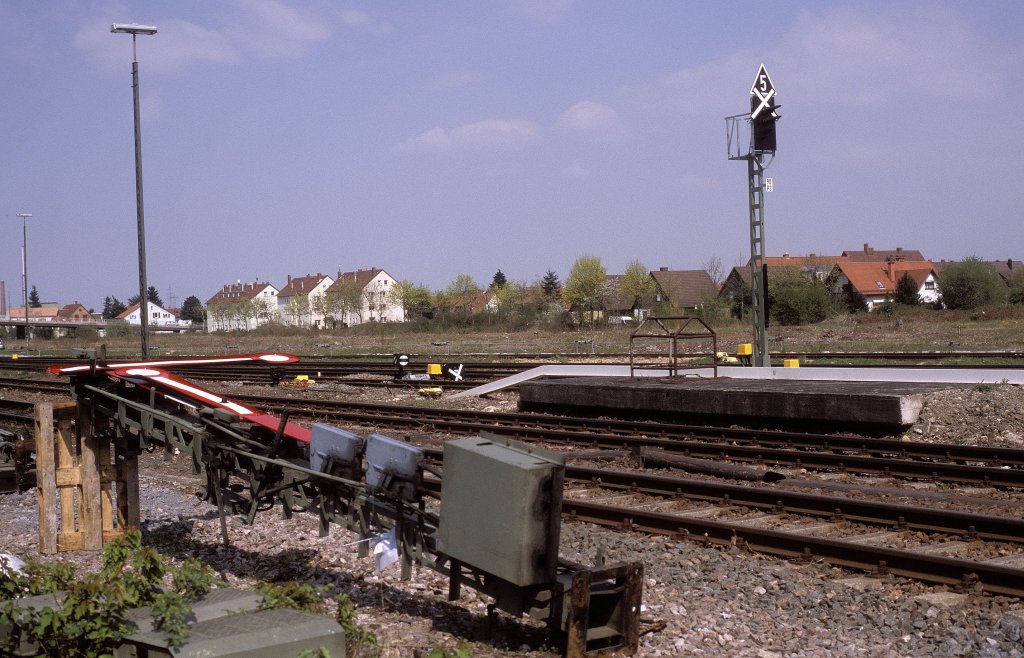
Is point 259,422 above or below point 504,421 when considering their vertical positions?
above

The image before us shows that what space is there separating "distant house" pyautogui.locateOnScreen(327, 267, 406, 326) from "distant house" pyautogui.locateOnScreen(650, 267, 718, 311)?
3120cm

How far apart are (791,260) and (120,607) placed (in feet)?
353

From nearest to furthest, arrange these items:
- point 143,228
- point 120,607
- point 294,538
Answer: point 120,607, point 294,538, point 143,228

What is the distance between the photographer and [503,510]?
479 cm

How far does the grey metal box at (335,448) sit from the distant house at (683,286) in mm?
85237

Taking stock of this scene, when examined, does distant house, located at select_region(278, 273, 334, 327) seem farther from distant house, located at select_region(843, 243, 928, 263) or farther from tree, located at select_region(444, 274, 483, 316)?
distant house, located at select_region(843, 243, 928, 263)

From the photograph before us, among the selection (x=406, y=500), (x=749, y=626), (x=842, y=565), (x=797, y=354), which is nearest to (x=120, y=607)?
(x=406, y=500)

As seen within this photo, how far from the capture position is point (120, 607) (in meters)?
4.03

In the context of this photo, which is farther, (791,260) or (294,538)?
(791,260)

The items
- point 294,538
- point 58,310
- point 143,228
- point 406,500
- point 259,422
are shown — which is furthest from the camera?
point 58,310

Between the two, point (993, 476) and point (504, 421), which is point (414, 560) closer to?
point (993, 476)

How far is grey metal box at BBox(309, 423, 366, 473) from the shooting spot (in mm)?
5934

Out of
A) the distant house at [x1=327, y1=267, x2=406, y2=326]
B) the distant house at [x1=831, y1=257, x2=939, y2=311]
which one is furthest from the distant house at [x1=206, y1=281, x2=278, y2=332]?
the distant house at [x1=831, y1=257, x2=939, y2=311]

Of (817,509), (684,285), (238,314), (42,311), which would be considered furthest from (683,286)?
(42,311)
